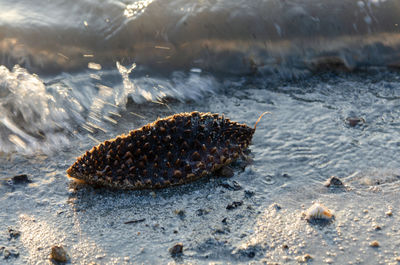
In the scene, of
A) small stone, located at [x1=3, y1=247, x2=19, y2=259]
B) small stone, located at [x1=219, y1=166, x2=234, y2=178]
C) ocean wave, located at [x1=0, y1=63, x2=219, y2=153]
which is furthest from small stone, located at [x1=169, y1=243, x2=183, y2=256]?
ocean wave, located at [x1=0, y1=63, x2=219, y2=153]

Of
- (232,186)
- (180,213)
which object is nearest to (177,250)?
(180,213)

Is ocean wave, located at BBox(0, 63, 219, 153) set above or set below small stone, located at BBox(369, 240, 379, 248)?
above

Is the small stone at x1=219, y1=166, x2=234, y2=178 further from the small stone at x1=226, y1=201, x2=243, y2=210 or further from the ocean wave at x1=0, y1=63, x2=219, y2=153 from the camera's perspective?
the ocean wave at x1=0, y1=63, x2=219, y2=153

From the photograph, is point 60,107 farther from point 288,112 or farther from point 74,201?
point 288,112

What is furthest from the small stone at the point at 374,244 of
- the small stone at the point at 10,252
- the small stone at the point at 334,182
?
the small stone at the point at 10,252

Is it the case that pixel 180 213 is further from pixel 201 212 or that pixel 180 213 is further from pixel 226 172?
pixel 226 172

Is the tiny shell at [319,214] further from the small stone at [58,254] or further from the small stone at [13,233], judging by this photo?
the small stone at [13,233]
